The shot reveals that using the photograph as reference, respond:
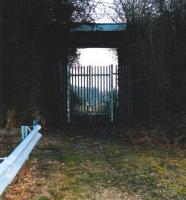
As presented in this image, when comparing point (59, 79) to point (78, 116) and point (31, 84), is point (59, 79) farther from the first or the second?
point (31, 84)

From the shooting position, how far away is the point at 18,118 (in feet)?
51.6

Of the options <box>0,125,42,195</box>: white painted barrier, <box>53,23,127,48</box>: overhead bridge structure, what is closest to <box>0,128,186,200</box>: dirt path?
<box>0,125,42,195</box>: white painted barrier

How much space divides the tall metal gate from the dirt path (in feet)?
26.6

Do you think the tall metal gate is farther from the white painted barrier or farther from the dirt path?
the white painted barrier

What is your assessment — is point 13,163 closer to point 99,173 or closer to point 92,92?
point 99,173

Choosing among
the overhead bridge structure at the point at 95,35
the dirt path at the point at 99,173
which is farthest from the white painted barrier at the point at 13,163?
the overhead bridge structure at the point at 95,35

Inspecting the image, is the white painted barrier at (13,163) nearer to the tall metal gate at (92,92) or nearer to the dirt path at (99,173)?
the dirt path at (99,173)

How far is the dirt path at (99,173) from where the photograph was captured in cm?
791

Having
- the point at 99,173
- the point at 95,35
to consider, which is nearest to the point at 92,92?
Answer: the point at 95,35

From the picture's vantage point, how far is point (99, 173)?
9.47m

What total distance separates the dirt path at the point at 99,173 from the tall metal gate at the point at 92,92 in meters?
8.11

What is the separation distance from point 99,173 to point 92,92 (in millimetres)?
12706

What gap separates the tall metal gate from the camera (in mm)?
Result: 21688

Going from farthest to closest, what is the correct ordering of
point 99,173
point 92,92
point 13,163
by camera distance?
point 92,92 < point 99,173 < point 13,163
